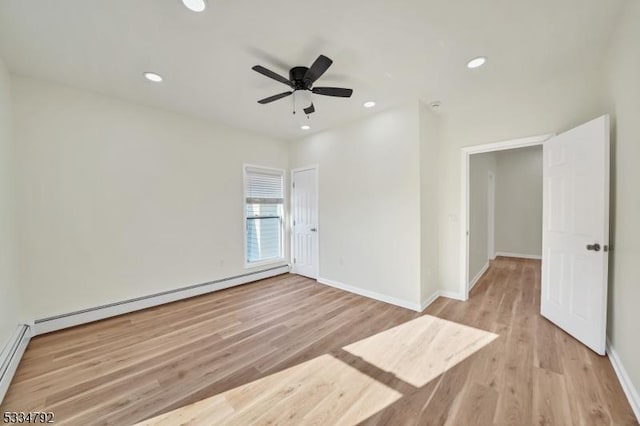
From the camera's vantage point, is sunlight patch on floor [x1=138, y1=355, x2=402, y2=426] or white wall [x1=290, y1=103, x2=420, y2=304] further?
white wall [x1=290, y1=103, x2=420, y2=304]

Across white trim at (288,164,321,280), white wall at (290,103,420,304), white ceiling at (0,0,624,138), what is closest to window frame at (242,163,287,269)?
white trim at (288,164,321,280)

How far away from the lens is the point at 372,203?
3.72m

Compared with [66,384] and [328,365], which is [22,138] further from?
[328,365]

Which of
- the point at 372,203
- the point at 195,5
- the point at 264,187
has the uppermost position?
the point at 195,5

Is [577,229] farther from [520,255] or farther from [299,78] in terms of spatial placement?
[520,255]

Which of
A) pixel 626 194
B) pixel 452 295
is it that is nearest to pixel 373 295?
pixel 452 295

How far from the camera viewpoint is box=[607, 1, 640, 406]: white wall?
170 cm

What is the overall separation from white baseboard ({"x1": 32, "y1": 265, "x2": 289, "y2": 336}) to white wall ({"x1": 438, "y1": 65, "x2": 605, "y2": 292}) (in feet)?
10.9

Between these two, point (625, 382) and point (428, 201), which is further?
point (428, 201)

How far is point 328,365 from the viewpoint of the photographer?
212 cm

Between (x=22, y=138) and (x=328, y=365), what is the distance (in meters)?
3.87

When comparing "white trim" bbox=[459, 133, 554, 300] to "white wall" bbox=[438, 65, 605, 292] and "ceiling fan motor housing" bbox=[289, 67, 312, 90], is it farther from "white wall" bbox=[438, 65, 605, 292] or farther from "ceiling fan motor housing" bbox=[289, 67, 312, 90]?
"ceiling fan motor housing" bbox=[289, 67, 312, 90]

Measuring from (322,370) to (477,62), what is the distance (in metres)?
3.22

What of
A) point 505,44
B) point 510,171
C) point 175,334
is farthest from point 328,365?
point 510,171
